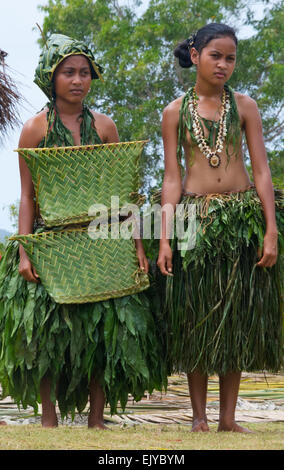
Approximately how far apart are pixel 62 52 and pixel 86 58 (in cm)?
12

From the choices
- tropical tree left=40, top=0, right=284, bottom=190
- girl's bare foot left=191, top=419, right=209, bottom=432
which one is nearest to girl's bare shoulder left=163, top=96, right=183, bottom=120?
girl's bare foot left=191, top=419, right=209, bottom=432

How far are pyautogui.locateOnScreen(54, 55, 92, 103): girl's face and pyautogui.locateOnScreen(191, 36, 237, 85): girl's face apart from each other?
544mm

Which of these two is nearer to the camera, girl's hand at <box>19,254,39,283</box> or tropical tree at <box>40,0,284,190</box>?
girl's hand at <box>19,254,39,283</box>

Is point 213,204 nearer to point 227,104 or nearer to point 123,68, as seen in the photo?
point 227,104

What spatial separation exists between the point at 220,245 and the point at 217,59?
33.0 inches

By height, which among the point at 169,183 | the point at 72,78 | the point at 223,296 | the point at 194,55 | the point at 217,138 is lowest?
the point at 223,296

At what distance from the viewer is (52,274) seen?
3281 mm

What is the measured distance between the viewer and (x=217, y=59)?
3359mm

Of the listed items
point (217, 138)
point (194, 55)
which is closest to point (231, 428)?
point (217, 138)

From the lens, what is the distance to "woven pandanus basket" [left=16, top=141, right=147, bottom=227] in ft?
10.8

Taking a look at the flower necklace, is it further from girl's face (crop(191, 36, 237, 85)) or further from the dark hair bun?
the dark hair bun

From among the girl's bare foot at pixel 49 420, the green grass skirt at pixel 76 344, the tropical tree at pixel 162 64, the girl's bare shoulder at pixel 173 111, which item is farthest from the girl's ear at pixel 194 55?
the tropical tree at pixel 162 64

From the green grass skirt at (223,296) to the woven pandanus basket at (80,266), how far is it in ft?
0.70

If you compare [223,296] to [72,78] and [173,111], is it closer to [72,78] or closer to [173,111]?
[173,111]
